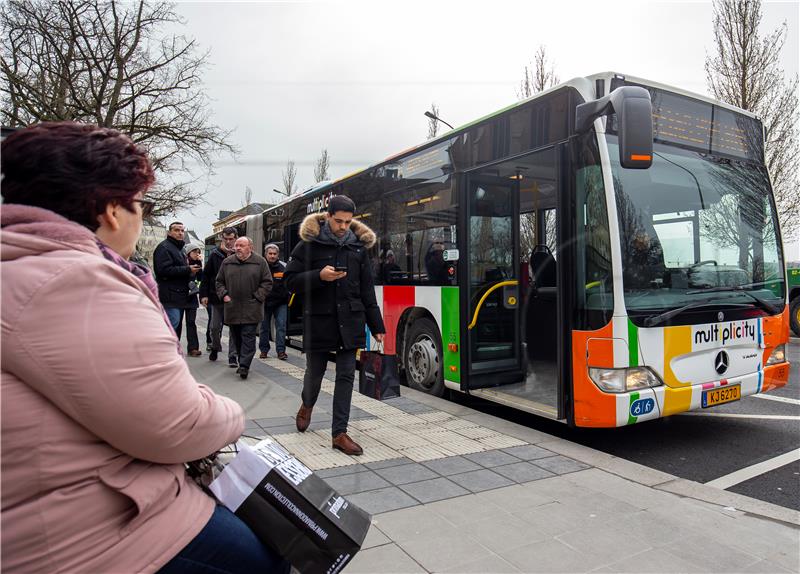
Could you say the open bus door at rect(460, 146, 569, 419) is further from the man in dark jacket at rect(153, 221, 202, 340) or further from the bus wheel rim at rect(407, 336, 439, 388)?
the man in dark jacket at rect(153, 221, 202, 340)

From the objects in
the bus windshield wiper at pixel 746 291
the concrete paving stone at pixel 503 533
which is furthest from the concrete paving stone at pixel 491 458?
the bus windshield wiper at pixel 746 291

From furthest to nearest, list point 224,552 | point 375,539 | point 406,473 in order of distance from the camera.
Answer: point 406,473
point 375,539
point 224,552

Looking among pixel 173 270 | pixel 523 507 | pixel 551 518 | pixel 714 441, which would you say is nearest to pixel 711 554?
pixel 551 518

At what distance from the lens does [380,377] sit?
480 cm

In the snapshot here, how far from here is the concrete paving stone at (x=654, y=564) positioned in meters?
2.83

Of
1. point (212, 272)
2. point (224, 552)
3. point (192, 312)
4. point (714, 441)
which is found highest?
point (212, 272)

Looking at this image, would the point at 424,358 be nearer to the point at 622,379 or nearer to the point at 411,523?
the point at 622,379

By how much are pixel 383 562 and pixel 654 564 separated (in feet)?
4.37

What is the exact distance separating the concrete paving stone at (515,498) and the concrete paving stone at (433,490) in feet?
0.57

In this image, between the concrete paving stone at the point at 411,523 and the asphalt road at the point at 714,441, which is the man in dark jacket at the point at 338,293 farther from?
the asphalt road at the point at 714,441

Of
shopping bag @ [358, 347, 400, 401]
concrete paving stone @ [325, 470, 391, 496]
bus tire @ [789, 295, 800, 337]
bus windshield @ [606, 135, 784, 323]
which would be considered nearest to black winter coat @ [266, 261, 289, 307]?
shopping bag @ [358, 347, 400, 401]

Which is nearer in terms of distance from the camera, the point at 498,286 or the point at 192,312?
the point at 498,286

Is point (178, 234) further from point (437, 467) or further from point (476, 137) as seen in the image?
point (437, 467)

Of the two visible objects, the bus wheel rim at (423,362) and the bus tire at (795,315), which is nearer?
the bus wheel rim at (423,362)
